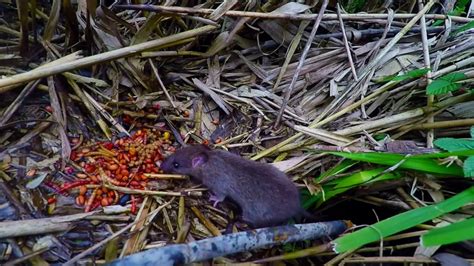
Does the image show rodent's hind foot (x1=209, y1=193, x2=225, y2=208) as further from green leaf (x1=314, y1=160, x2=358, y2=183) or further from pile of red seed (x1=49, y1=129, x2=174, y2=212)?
green leaf (x1=314, y1=160, x2=358, y2=183)

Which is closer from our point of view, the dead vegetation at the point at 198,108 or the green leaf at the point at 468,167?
the green leaf at the point at 468,167

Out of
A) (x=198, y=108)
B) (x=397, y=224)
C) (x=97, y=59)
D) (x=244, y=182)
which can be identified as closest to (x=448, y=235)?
(x=397, y=224)

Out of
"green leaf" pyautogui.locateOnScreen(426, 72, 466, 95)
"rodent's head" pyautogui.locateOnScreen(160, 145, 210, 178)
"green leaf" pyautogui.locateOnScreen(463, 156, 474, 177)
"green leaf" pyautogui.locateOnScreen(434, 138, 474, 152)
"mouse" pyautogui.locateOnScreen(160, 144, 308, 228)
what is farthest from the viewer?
"rodent's head" pyautogui.locateOnScreen(160, 145, 210, 178)

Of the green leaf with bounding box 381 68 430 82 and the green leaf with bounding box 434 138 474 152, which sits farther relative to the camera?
the green leaf with bounding box 381 68 430 82

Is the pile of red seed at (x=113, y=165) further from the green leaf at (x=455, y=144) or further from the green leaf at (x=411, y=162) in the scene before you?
the green leaf at (x=455, y=144)

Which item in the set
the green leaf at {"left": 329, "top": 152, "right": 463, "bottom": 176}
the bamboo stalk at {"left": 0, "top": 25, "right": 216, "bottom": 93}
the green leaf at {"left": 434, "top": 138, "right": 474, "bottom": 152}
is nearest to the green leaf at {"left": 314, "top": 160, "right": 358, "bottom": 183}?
the green leaf at {"left": 329, "top": 152, "right": 463, "bottom": 176}

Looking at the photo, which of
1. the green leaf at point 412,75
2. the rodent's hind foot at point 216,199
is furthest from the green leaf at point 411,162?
the rodent's hind foot at point 216,199

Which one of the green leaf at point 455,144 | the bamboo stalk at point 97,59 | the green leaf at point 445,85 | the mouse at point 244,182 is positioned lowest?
the mouse at point 244,182
